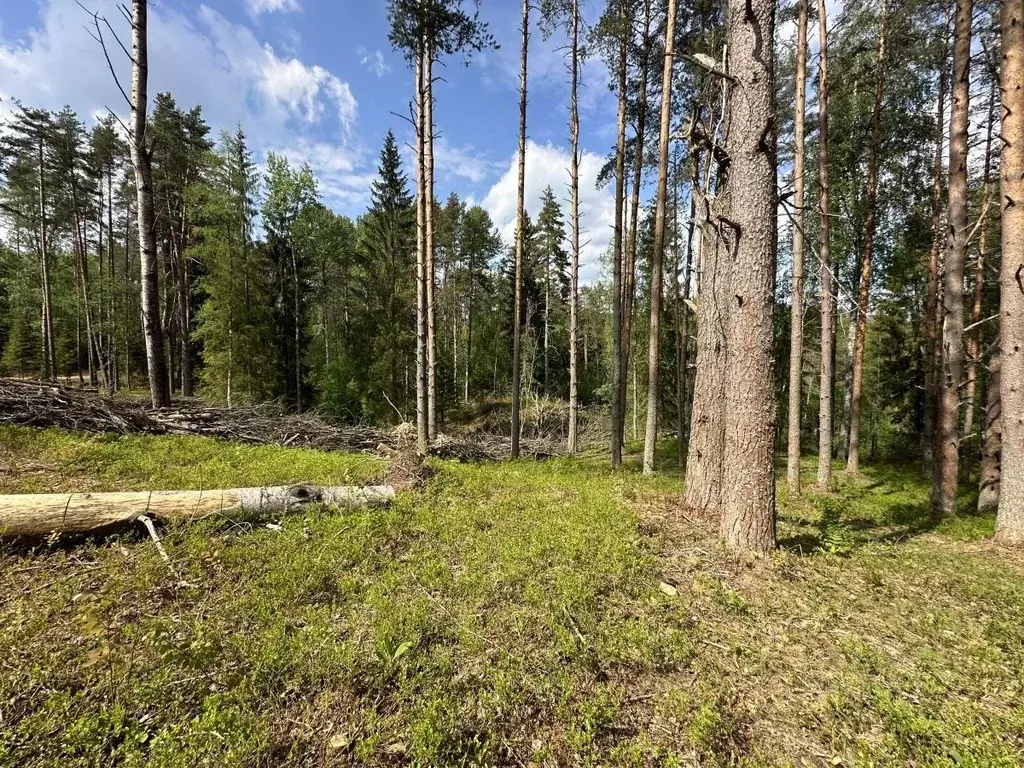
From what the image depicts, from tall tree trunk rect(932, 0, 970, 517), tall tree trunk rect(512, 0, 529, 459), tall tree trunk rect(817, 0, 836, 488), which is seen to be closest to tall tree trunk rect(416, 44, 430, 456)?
tall tree trunk rect(512, 0, 529, 459)

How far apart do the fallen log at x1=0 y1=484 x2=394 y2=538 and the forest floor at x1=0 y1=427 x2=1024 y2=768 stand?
0.55 ft

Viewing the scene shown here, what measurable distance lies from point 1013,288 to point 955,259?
1961mm

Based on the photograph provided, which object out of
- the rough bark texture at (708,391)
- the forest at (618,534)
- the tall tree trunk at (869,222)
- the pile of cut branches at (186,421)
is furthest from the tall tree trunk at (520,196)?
the tall tree trunk at (869,222)

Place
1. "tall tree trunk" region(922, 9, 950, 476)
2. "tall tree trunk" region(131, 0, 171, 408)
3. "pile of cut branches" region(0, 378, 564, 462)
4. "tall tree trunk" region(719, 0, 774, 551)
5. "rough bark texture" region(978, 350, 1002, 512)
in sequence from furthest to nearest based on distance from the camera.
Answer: "tall tree trunk" region(922, 9, 950, 476)
"rough bark texture" region(978, 350, 1002, 512)
"tall tree trunk" region(131, 0, 171, 408)
"pile of cut branches" region(0, 378, 564, 462)
"tall tree trunk" region(719, 0, 774, 551)

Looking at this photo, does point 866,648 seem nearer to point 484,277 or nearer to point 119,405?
point 119,405

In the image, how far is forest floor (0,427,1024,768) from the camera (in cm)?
202

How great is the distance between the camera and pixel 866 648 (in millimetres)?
2734

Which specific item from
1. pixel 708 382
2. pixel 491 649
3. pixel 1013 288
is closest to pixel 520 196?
pixel 708 382

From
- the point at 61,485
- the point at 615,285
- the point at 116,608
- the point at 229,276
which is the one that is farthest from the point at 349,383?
the point at 116,608

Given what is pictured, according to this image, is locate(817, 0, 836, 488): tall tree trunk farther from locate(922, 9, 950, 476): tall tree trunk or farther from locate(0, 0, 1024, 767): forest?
locate(922, 9, 950, 476): tall tree trunk

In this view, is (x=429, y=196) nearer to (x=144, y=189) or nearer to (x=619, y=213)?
(x=619, y=213)

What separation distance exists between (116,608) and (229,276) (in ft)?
58.0

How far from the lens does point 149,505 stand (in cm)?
380

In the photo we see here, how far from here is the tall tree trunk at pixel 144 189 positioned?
666 cm
